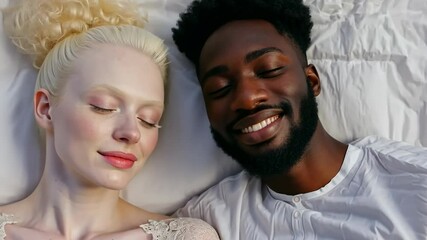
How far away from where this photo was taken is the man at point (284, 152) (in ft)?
3.85

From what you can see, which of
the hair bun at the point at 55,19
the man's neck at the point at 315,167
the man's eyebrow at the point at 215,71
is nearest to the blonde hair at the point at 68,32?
the hair bun at the point at 55,19

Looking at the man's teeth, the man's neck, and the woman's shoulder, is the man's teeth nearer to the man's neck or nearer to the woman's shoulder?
the man's neck

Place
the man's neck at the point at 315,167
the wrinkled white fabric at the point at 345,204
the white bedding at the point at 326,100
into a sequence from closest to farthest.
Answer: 1. the wrinkled white fabric at the point at 345,204
2. the man's neck at the point at 315,167
3. the white bedding at the point at 326,100

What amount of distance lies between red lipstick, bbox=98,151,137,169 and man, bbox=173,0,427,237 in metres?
0.21

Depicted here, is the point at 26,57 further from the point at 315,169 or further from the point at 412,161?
the point at 412,161

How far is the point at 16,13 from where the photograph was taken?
139 centimetres

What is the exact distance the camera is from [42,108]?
1.27 meters

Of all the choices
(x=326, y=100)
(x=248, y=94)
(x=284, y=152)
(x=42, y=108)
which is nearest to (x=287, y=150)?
(x=284, y=152)

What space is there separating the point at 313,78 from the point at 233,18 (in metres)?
0.23

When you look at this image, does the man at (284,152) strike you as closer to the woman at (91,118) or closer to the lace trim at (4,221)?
the woman at (91,118)

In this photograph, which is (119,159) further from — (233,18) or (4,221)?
(233,18)

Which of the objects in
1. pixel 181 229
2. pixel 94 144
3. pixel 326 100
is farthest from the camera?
pixel 326 100

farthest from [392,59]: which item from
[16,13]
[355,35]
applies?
[16,13]

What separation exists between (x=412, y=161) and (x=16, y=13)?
962 millimetres
